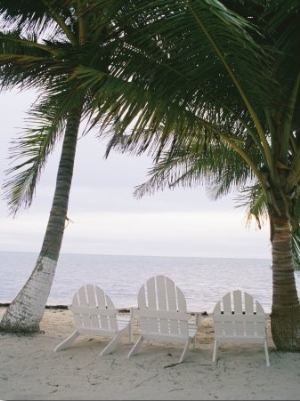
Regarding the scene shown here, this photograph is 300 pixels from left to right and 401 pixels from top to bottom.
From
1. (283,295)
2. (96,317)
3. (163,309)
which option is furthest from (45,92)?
(283,295)

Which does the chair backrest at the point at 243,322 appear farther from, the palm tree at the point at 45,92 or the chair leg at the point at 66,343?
the palm tree at the point at 45,92

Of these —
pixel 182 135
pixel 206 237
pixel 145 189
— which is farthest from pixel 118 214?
pixel 182 135

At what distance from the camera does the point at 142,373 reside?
14.3 ft

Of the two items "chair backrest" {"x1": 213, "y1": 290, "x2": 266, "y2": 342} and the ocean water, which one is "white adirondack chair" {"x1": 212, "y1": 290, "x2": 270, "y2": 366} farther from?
the ocean water

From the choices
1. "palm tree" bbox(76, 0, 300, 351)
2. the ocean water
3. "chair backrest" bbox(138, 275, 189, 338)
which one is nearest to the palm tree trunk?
"palm tree" bbox(76, 0, 300, 351)

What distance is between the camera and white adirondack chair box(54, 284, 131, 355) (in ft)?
17.0

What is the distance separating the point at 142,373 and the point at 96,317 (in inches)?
46.2

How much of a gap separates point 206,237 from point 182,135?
57.5m

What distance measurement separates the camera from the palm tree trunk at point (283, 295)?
512cm

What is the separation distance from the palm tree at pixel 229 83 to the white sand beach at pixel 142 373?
2.55 feet

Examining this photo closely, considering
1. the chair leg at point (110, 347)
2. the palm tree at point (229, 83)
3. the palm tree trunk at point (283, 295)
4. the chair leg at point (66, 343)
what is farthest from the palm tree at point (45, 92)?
Result: the palm tree trunk at point (283, 295)

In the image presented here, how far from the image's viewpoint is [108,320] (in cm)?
525

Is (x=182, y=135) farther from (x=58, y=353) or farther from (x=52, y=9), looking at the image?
(x=58, y=353)

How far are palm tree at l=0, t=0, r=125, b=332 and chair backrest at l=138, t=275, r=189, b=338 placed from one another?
1.88 m
